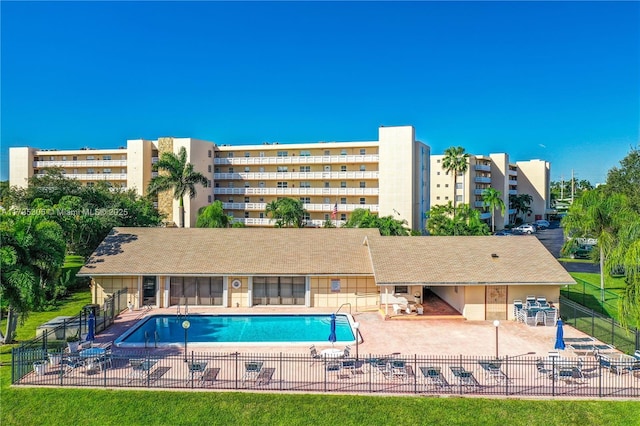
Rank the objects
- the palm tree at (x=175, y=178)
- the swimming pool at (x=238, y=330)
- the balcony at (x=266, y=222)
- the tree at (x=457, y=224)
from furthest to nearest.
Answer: the balcony at (x=266, y=222) → the palm tree at (x=175, y=178) → the tree at (x=457, y=224) → the swimming pool at (x=238, y=330)

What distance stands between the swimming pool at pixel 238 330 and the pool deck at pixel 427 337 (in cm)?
70

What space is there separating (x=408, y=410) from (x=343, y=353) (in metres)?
4.49

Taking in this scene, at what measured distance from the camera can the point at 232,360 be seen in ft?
61.2

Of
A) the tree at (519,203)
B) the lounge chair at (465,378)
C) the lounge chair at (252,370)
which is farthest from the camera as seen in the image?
the tree at (519,203)

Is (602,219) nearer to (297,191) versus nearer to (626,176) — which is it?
(626,176)

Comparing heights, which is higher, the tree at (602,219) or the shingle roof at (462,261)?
the tree at (602,219)

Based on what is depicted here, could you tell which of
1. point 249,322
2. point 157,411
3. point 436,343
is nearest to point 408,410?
point 436,343

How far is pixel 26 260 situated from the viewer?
63.3 ft

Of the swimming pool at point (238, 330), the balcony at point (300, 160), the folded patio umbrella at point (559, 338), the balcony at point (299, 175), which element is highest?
the balcony at point (300, 160)

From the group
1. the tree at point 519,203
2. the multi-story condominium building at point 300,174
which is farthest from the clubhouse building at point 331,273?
the tree at point 519,203

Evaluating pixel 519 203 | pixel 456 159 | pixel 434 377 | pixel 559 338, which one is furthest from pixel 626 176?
pixel 434 377

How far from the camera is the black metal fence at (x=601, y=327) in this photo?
2039 centimetres

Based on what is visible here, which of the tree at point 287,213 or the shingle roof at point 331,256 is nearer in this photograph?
the shingle roof at point 331,256

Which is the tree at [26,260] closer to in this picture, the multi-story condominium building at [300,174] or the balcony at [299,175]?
the multi-story condominium building at [300,174]
